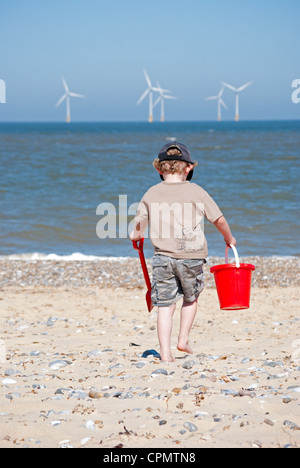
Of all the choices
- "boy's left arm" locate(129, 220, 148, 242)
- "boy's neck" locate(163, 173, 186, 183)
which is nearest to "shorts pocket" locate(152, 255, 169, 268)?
"boy's left arm" locate(129, 220, 148, 242)

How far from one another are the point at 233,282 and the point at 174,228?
59cm

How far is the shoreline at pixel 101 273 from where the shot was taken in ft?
26.2

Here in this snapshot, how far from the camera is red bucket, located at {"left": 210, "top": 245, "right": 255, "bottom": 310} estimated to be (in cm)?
403

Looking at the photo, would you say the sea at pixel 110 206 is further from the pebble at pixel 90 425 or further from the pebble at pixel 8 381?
the pebble at pixel 90 425

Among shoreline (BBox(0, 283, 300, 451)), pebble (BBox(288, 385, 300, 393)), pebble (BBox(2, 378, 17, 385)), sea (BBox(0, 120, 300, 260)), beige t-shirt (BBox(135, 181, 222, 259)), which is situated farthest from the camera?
sea (BBox(0, 120, 300, 260))

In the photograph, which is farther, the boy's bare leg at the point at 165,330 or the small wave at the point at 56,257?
the small wave at the point at 56,257

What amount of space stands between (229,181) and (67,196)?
5852 millimetres

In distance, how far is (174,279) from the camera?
4004 millimetres

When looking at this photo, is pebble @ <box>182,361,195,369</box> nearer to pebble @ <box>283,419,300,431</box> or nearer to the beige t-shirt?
the beige t-shirt

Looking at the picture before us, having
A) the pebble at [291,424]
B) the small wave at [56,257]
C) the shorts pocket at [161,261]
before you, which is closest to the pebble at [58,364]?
the shorts pocket at [161,261]

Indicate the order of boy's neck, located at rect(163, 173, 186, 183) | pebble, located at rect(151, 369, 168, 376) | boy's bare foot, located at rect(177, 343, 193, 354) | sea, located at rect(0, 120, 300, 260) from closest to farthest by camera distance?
pebble, located at rect(151, 369, 168, 376) < boy's neck, located at rect(163, 173, 186, 183) < boy's bare foot, located at rect(177, 343, 193, 354) < sea, located at rect(0, 120, 300, 260)

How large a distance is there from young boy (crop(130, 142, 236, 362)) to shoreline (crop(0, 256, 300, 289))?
371cm

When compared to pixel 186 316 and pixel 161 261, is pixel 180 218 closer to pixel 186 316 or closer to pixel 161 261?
pixel 161 261

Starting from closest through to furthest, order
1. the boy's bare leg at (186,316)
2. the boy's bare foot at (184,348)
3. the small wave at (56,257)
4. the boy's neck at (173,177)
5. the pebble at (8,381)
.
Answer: the pebble at (8,381)
the boy's neck at (173,177)
the boy's bare leg at (186,316)
the boy's bare foot at (184,348)
the small wave at (56,257)
